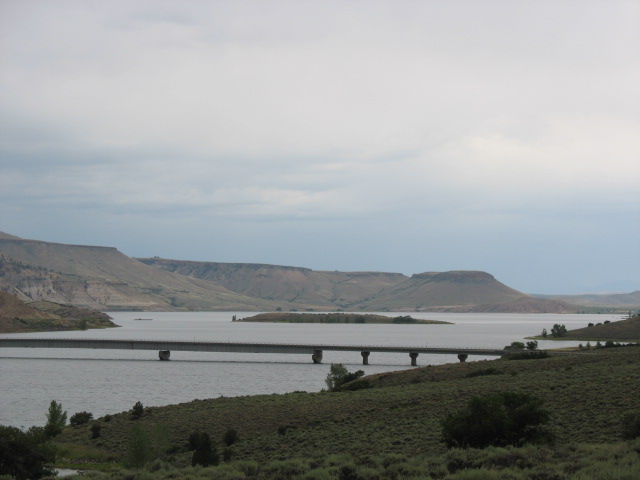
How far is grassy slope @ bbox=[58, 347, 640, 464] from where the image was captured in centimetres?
3350

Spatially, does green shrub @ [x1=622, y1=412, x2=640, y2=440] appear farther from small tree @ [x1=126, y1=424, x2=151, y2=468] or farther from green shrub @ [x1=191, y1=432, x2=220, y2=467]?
small tree @ [x1=126, y1=424, x2=151, y2=468]

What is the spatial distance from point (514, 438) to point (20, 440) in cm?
1866

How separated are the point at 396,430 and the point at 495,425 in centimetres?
829

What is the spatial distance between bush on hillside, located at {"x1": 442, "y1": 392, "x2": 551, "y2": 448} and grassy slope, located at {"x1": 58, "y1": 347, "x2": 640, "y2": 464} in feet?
3.41

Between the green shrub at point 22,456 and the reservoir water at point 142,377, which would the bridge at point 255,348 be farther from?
the green shrub at point 22,456

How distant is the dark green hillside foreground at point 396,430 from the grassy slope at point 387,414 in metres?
0.07

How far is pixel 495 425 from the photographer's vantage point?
95.6 ft

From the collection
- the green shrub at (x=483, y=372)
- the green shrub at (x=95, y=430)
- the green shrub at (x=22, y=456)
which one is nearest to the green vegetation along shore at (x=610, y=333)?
the green shrub at (x=483, y=372)

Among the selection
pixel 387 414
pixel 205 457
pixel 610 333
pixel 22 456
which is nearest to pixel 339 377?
pixel 387 414

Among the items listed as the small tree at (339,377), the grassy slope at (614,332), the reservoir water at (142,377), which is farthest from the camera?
the grassy slope at (614,332)

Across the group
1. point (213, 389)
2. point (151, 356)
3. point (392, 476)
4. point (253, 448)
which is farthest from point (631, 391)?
point (151, 356)

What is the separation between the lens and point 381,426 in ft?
125

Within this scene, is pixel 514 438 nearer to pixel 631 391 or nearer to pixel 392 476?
pixel 392 476

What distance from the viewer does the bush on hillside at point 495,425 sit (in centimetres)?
2903
